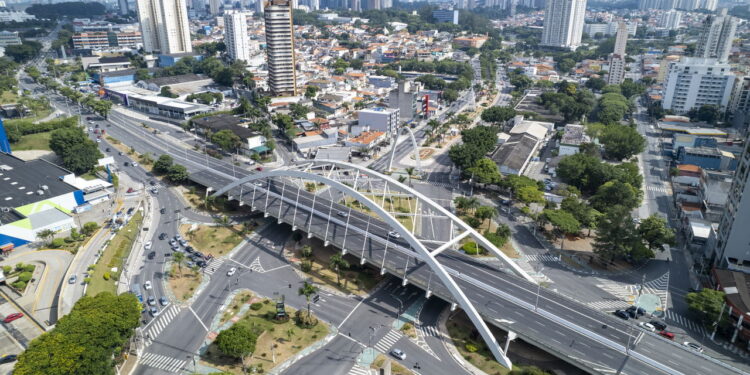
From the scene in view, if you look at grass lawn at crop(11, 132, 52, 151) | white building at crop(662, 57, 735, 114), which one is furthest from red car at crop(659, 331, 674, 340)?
grass lawn at crop(11, 132, 52, 151)

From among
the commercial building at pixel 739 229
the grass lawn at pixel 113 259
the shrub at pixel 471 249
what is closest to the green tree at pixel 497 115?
the shrub at pixel 471 249

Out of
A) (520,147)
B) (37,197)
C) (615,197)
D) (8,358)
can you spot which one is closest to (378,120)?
(520,147)

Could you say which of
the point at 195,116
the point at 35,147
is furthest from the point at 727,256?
the point at 35,147

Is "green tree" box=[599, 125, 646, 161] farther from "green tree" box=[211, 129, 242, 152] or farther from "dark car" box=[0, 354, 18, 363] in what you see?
"dark car" box=[0, 354, 18, 363]

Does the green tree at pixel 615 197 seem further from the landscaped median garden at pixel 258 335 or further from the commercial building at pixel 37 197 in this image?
the commercial building at pixel 37 197

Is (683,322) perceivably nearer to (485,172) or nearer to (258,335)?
(485,172)

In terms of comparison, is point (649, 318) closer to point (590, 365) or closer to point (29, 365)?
point (590, 365)

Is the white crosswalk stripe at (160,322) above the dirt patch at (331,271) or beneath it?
above
